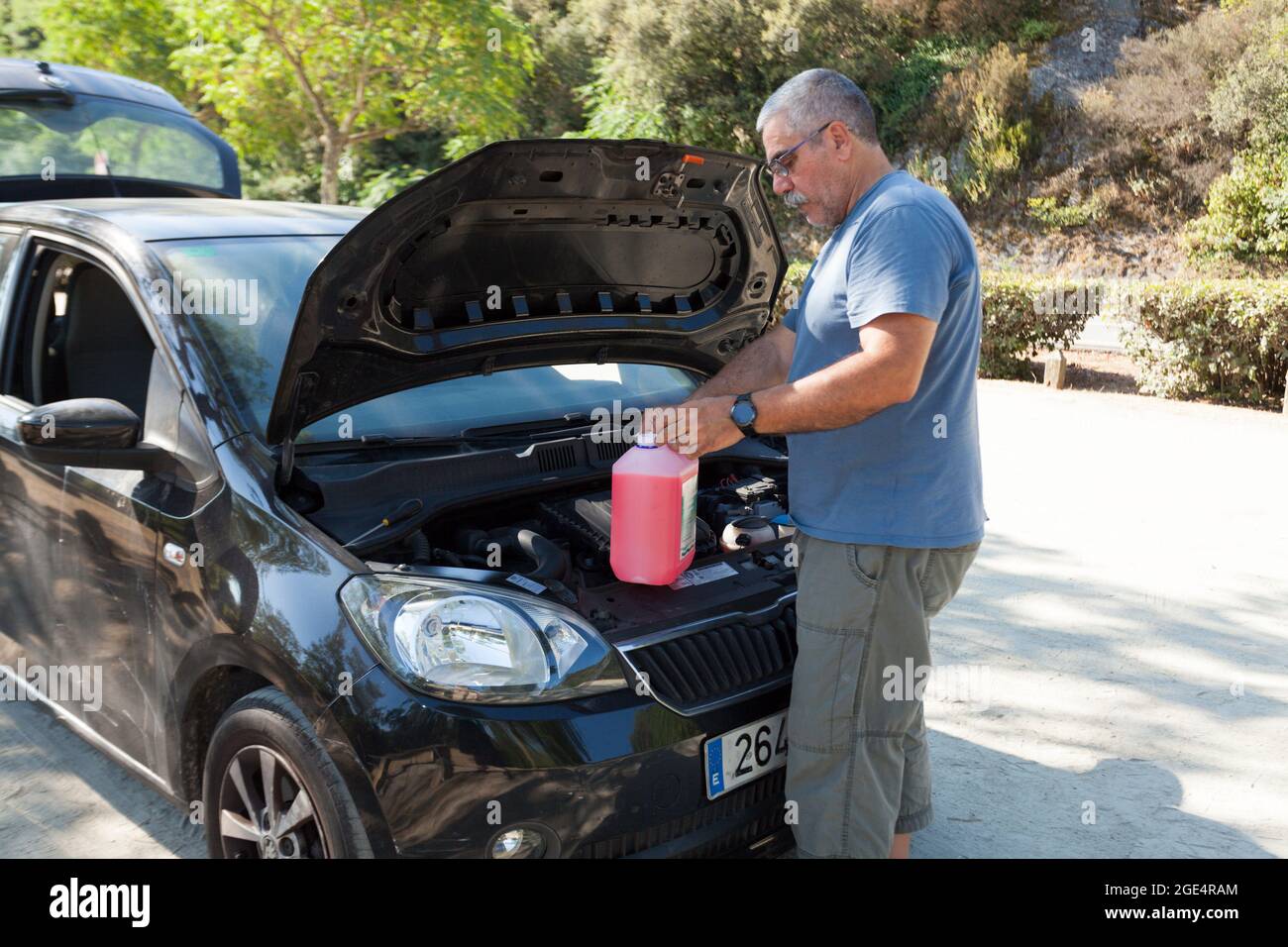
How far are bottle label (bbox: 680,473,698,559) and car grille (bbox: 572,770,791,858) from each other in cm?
61

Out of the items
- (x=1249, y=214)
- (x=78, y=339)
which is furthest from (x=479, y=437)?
(x=1249, y=214)

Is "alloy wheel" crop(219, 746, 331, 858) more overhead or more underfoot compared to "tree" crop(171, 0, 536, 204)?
more underfoot

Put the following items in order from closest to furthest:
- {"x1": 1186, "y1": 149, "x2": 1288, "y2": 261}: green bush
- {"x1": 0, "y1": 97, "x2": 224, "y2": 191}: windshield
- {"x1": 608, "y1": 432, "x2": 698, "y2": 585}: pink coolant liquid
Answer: {"x1": 608, "y1": 432, "x2": 698, "y2": 585}: pink coolant liquid → {"x1": 0, "y1": 97, "x2": 224, "y2": 191}: windshield → {"x1": 1186, "y1": 149, "x2": 1288, "y2": 261}: green bush

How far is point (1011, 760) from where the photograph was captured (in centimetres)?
372

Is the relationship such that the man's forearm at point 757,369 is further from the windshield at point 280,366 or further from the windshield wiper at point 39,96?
the windshield wiper at point 39,96

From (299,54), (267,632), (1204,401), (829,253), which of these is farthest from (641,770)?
(299,54)

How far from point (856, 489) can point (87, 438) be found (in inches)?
73.0

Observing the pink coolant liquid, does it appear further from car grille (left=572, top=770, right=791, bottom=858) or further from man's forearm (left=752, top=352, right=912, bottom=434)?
car grille (left=572, top=770, right=791, bottom=858)

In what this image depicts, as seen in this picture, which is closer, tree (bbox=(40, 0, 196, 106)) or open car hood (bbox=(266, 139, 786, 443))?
open car hood (bbox=(266, 139, 786, 443))

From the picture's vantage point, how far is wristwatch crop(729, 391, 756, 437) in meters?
2.55

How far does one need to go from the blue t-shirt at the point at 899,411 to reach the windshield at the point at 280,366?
3.50 feet

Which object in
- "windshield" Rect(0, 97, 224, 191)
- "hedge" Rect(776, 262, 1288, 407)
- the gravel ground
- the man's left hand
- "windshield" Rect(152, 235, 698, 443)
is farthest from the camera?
"hedge" Rect(776, 262, 1288, 407)

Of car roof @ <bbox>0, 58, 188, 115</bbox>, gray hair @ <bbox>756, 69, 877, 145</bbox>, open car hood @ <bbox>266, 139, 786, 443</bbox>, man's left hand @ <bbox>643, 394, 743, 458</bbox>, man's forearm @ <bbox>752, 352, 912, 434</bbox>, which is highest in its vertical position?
car roof @ <bbox>0, 58, 188, 115</bbox>

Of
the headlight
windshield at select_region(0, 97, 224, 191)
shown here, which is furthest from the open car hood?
windshield at select_region(0, 97, 224, 191)
